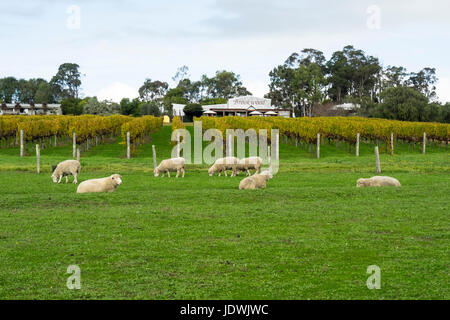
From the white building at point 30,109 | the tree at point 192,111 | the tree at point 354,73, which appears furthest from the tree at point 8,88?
the tree at point 354,73

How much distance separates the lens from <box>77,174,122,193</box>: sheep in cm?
1966

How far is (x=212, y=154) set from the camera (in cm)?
4831

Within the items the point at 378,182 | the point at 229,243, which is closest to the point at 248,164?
the point at 378,182

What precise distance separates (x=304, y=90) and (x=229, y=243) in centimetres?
12066

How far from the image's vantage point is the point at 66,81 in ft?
581

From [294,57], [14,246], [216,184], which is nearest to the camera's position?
[14,246]

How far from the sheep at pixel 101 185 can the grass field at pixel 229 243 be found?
1286 mm

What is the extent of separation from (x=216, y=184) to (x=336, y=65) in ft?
422

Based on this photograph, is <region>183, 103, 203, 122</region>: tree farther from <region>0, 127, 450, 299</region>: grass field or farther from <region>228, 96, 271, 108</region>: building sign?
<region>0, 127, 450, 299</region>: grass field

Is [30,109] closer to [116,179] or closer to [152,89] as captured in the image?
[152,89]

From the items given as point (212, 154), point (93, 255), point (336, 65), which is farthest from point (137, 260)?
point (336, 65)

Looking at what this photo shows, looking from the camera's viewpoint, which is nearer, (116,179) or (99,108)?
(116,179)

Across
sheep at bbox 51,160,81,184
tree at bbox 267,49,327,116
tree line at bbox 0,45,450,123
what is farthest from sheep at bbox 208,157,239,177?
tree at bbox 267,49,327,116
